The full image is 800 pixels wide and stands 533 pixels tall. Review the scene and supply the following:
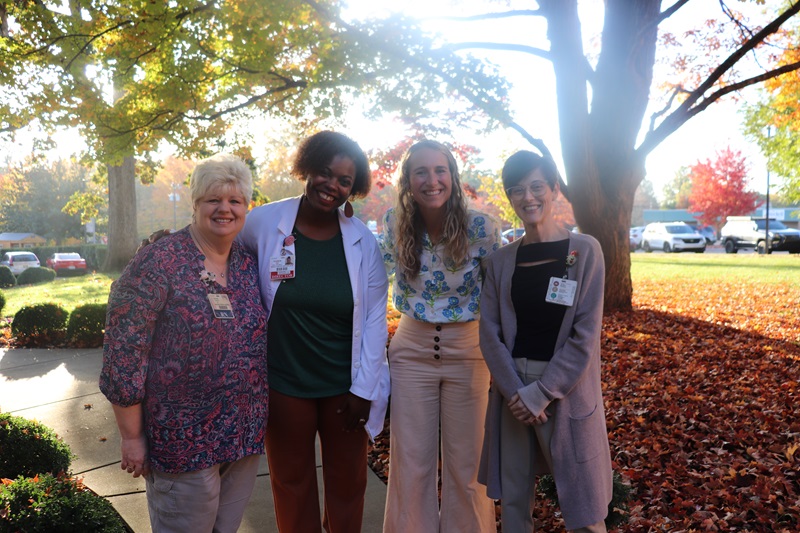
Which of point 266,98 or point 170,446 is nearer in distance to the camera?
point 170,446

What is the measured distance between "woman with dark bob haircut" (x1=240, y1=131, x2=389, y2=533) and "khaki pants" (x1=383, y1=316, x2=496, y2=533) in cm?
18

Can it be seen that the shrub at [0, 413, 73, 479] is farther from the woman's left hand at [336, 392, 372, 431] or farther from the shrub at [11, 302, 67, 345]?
the shrub at [11, 302, 67, 345]

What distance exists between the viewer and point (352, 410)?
289 cm

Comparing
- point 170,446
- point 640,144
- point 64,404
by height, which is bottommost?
point 64,404

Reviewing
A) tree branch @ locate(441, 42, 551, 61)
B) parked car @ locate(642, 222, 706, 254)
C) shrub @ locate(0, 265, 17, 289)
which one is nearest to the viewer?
tree branch @ locate(441, 42, 551, 61)

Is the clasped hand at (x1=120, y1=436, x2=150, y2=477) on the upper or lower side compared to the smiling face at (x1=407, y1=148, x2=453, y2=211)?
lower

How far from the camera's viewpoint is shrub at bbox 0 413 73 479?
3.73 metres

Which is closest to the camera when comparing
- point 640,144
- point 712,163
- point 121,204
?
point 640,144

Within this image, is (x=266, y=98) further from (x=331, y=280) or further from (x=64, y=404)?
(x=331, y=280)

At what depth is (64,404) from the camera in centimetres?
629

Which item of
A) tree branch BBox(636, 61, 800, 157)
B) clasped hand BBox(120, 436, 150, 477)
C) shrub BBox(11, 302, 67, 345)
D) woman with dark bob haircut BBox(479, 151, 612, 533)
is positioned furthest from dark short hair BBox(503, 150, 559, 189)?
shrub BBox(11, 302, 67, 345)

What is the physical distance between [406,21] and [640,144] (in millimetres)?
4161

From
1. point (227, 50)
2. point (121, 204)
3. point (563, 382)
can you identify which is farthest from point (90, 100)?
point (121, 204)

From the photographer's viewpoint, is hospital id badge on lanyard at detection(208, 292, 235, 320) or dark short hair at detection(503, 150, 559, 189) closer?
hospital id badge on lanyard at detection(208, 292, 235, 320)
